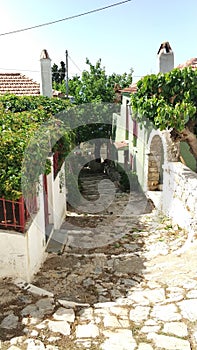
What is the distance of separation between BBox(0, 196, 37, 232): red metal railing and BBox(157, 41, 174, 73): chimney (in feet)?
30.0

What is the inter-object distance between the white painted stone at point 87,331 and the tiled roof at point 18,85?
12.0 meters

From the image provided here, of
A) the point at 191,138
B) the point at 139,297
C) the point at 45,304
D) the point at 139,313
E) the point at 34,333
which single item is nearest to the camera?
the point at 34,333

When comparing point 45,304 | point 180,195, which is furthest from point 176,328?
point 180,195

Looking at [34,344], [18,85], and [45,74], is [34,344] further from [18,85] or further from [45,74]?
[18,85]

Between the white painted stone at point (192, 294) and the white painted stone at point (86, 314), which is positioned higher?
the white painted stone at point (192, 294)

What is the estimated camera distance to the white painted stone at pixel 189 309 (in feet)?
14.5

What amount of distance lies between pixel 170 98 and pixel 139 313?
641cm

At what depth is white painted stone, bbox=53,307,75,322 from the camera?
4.72 metres

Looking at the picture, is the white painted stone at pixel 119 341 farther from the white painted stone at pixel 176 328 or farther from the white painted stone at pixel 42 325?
the white painted stone at pixel 42 325

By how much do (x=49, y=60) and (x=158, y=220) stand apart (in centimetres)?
837

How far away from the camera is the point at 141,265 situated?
7.03m

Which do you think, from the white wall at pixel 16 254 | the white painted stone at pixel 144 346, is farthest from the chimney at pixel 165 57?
the white painted stone at pixel 144 346

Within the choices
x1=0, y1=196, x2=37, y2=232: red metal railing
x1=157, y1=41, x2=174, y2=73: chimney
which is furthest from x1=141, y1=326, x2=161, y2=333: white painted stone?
x1=157, y1=41, x2=174, y2=73: chimney

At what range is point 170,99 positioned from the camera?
30.6 ft
